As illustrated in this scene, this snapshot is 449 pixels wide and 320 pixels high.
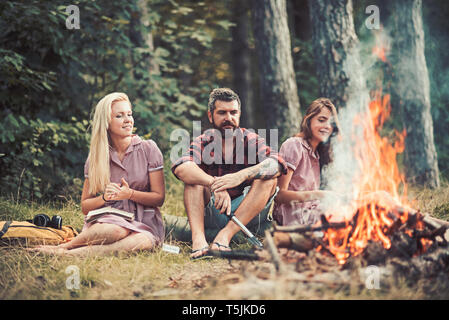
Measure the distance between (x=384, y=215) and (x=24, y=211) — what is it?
3.95m

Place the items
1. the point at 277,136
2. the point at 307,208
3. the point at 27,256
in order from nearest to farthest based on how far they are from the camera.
A: 1. the point at 27,256
2. the point at 307,208
3. the point at 277,136

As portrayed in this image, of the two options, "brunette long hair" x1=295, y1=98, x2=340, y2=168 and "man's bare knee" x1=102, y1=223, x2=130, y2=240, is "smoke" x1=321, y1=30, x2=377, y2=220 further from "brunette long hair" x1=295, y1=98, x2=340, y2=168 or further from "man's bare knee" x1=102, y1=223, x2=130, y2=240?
"man's bare knee" x1=102, y1=223, x2=130, y2=240

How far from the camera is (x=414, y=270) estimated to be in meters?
2.88

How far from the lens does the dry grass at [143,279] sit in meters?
Answer: 2.69

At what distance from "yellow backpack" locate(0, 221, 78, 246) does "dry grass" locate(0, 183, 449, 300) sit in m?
0.10

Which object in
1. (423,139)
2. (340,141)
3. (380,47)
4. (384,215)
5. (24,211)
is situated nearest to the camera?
(384,215)

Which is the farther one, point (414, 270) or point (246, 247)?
point (246, 247)

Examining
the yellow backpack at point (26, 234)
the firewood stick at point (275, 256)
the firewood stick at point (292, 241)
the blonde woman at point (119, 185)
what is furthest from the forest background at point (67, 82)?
the firewood stick at point (275, 256)

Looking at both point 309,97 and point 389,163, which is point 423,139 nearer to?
point 389,163

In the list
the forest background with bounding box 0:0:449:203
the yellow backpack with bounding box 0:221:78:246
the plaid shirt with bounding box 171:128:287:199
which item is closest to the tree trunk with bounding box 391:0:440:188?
the forest background with bounding box 0:0:449:203

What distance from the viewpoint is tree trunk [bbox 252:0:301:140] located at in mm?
7141

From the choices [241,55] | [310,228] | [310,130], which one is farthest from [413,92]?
[241,55]

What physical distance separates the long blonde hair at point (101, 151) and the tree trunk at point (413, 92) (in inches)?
178
